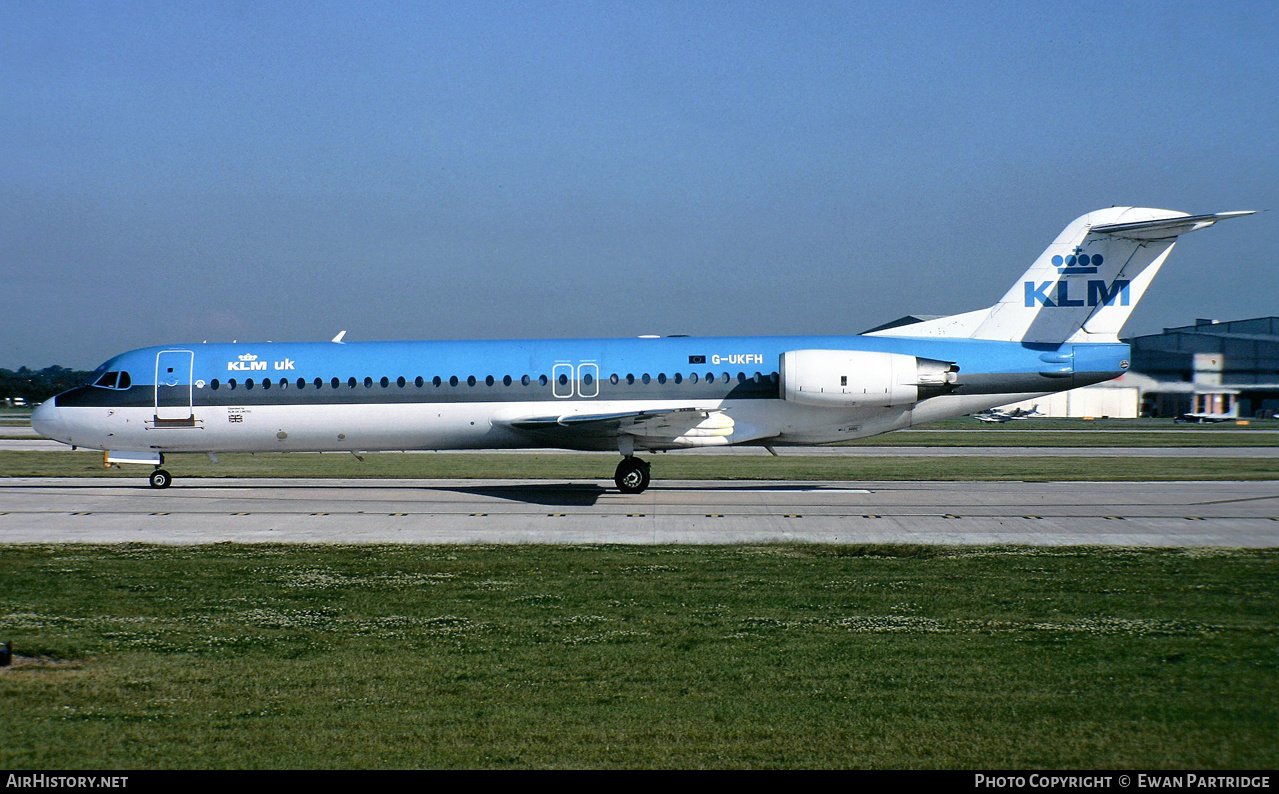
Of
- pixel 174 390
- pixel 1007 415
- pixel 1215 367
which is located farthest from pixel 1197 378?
pixel 174 390

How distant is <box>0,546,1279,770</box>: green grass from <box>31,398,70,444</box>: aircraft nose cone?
12.4 meters

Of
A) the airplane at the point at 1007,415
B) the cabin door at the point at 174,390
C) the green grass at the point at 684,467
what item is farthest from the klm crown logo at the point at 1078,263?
the airplane at the point at 1007,415

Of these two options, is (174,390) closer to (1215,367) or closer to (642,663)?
(642,663)

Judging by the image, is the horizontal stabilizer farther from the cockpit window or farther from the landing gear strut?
A: the cockpit window

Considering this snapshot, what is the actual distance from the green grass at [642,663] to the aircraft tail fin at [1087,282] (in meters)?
10.6

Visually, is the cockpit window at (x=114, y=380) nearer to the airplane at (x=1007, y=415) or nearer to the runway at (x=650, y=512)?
the runway at (x=650, y=512)

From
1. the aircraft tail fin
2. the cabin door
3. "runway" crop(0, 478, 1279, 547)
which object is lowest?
"runway" crop(0, 478, 1279, 547)

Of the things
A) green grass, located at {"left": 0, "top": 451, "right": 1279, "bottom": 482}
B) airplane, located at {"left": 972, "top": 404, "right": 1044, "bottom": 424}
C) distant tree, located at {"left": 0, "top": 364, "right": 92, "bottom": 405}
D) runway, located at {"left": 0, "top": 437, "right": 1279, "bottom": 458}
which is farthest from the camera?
distant tree, located at {"left": 0, "top": 364, "right": 92, "bottom": 405}

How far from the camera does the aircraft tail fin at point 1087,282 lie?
23.9 meters

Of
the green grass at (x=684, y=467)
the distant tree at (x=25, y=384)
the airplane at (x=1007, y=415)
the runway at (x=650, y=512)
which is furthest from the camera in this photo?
the distant tree at (x=25, y=384)

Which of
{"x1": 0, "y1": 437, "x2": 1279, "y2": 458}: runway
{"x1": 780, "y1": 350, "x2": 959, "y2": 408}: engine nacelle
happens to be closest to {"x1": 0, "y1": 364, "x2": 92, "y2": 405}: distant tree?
{"x1": 0, "y1": 437, "x2": 1279, "y2": 458}: runway

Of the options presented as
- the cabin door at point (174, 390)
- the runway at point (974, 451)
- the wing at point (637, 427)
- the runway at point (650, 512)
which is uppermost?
the cabin door at point (174, 390)

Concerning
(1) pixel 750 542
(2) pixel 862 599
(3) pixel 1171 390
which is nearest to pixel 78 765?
(2) pixel 862 599

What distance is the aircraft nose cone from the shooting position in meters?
25.3
